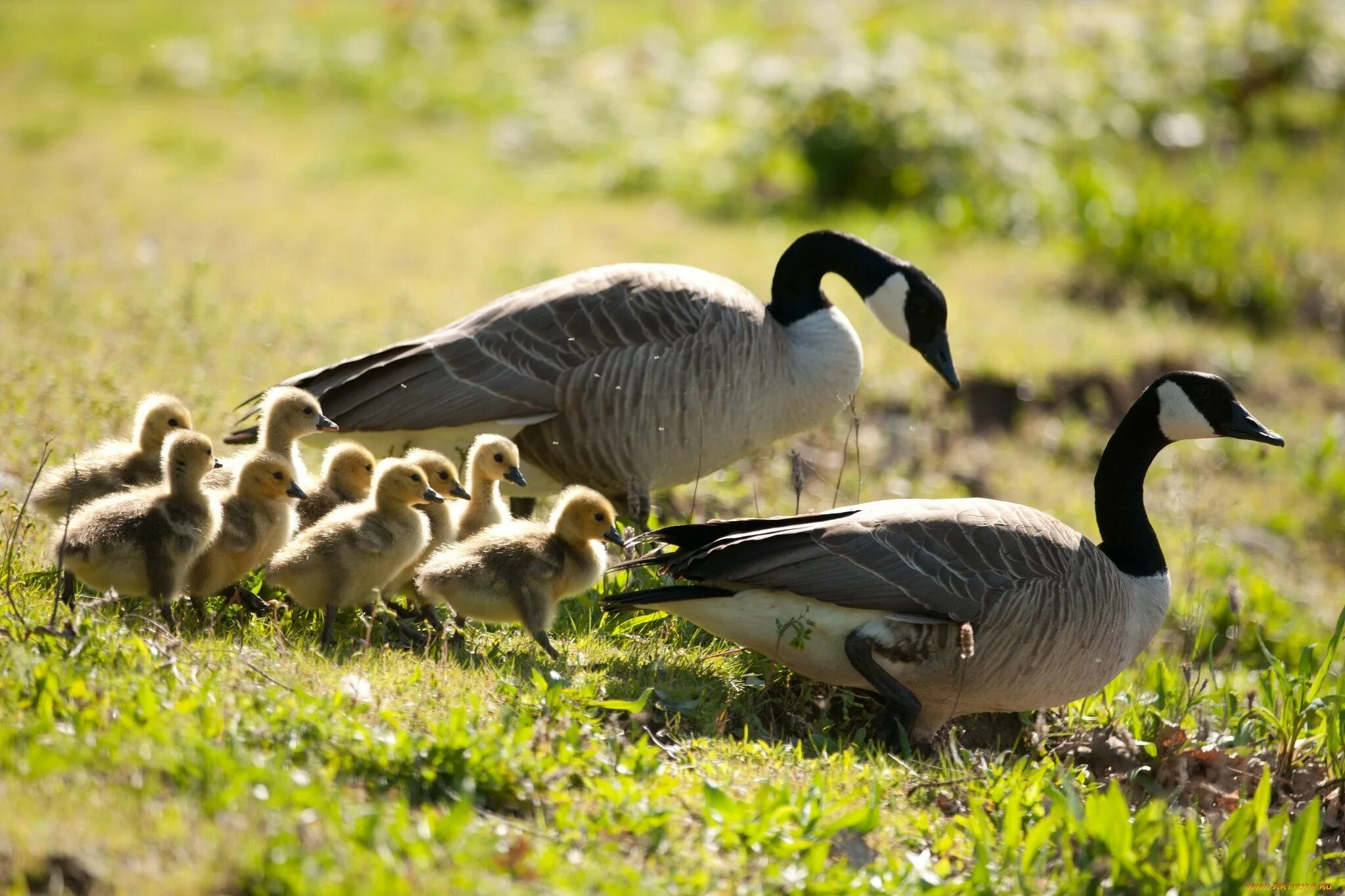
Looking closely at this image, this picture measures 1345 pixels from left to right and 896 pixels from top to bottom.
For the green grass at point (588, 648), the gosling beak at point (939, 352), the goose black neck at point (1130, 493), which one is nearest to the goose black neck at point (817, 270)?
the gosling beak at point (939, 352)

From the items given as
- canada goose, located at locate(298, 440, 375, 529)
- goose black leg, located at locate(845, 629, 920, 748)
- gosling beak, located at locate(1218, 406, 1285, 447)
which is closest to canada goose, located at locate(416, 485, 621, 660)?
canada goose, located at locate(298, 440, 375, 529)

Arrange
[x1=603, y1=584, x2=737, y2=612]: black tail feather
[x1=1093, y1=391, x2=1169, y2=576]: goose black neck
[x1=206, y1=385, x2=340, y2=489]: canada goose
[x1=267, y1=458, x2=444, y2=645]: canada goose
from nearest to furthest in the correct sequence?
[x1=267, y1=458, x2=444, y2=645]: canada goose → [x1=603, y1=584, x2=737, y2=612]: black tail feather → [x1=206, y1=385, x2=340, y2=489]: canada goose → [x1=1093, y1=391, x2=1169, y2=576]: goose black neck

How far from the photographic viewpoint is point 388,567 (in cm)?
525

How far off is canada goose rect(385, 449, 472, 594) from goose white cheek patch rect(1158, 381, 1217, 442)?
3.24 metres

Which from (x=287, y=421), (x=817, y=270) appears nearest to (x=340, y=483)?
(x=287, y=421)

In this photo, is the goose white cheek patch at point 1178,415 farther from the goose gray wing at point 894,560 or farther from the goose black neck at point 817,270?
the goose black neck at point 817,270

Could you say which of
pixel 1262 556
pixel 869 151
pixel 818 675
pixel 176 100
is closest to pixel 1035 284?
pixel 869 151

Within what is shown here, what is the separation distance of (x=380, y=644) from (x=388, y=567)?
0.43 meters

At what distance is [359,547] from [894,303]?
148 inches

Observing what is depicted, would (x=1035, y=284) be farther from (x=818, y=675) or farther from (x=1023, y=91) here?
(x=818, y=675)

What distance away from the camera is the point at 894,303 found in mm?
7699

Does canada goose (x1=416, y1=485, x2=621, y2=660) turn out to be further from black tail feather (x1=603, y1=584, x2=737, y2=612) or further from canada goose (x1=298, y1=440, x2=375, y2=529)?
canada goose (x1=298, y1=440, x2=375, y2=529)

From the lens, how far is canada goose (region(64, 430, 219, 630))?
4.86 m

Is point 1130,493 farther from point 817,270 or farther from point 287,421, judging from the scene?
point 287,421
